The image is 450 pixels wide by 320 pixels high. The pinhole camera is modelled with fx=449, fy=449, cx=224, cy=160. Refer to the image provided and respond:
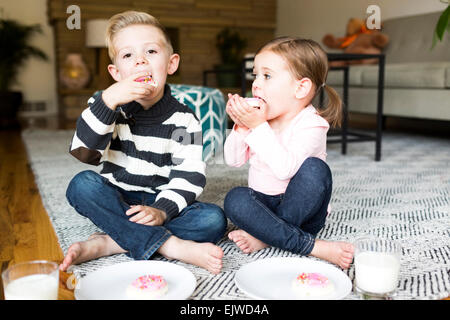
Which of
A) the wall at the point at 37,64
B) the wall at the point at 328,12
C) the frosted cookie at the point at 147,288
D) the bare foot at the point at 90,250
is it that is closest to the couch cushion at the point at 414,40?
the wall at the point at 328,12

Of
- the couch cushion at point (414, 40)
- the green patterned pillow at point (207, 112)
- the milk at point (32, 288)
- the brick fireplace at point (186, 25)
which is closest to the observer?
the milk at point (32, 288)

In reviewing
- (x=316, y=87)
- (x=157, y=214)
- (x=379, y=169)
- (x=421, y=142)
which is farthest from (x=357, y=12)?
(x=157, y=214)

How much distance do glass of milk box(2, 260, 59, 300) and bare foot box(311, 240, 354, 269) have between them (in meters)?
0.50

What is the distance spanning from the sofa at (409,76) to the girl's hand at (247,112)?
5.72 ft

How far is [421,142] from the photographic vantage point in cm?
260

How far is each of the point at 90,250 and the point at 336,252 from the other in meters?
0.48

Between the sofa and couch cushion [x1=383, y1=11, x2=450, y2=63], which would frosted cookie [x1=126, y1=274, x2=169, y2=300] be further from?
couch cushion [x1=383, y1=11, x2=450, y2=63]

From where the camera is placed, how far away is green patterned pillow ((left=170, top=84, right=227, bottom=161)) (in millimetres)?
1939

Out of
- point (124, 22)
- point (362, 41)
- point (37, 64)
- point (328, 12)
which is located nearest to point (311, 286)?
point (124, 22)

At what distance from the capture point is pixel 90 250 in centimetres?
88

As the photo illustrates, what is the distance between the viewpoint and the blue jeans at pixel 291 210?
90 cm

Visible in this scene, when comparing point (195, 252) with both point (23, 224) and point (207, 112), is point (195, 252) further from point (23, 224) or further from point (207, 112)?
point (207, 112)

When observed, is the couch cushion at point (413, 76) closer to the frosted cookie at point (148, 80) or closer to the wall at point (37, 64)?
the frosted cookie at point (148, 80)

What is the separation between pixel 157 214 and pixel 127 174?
15 centimetres
